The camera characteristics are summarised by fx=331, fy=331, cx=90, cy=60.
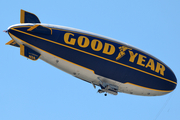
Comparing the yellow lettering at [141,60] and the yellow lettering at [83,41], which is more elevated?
the yellow lettering at [83,41]

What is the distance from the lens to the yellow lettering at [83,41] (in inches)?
1148

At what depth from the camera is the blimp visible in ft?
92.3

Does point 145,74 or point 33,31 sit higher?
point 33,31

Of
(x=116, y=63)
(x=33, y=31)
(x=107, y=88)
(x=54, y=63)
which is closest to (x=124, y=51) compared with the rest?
(x=116, y=63)

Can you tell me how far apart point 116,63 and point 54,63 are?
561 centimetres

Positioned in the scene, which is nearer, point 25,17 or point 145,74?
point 25,17

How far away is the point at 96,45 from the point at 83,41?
1254 mm

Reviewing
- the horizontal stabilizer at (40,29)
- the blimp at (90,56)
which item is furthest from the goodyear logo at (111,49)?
the horizontal stabilizer at (40,29)

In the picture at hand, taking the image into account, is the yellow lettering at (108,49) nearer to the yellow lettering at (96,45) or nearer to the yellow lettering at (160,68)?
the yellow lettering at (96,45)

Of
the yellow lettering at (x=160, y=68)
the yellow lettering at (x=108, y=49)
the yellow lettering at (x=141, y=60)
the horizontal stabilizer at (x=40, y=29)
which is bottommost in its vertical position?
the yellow lettering at (x=160, y=68)

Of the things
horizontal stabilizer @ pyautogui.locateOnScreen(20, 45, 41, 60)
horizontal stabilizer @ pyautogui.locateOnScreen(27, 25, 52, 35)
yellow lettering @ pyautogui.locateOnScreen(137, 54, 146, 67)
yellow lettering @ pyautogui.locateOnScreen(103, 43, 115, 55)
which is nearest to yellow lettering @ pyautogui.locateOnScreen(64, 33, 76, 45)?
horizontal stabilizer @ pyautogui.locateOnScreen(27, 25, 52, 35)

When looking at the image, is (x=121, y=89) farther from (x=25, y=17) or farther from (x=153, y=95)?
(x=25, y=17)

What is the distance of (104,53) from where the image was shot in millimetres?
29766

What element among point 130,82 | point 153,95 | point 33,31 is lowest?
point 153,95
